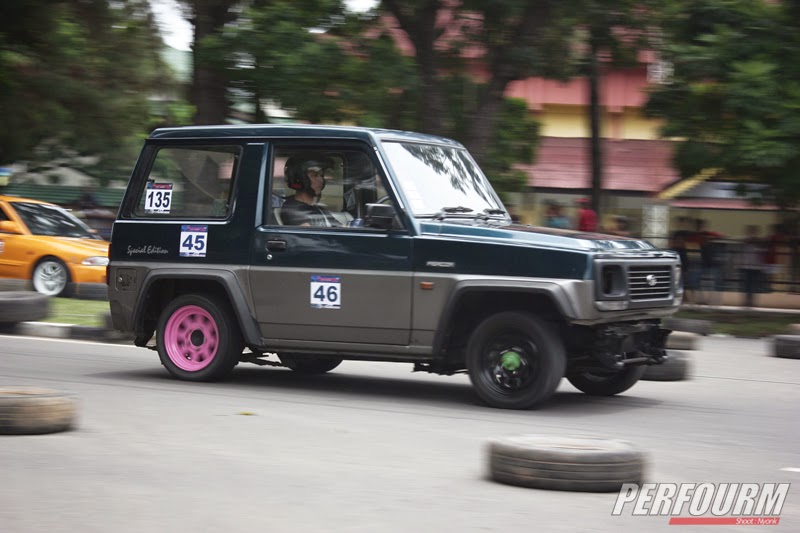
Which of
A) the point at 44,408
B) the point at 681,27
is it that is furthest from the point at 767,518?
the point at 681,27

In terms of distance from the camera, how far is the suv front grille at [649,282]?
8.06m

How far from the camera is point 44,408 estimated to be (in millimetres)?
6711

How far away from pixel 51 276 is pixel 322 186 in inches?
406

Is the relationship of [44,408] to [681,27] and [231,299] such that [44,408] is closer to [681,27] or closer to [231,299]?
[231,299]

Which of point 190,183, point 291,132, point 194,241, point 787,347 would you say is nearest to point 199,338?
point 194,241

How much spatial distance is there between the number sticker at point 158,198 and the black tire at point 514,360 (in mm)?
2946

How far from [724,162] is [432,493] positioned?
13.3 meters

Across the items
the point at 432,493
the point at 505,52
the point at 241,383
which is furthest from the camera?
the point at 505,52

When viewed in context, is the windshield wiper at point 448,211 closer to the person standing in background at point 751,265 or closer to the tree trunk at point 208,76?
the tree trunk at point 208,76


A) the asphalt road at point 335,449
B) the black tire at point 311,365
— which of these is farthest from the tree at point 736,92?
the black tire at point 311,365

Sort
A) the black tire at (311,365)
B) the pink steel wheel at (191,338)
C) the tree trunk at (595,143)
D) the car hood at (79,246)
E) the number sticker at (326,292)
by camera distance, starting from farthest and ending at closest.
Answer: the tree trunk at (595,143)
the car hood at (79,246)
the black tire at (311,365)
the pink steel wheel at (191,338)
the number sticker at (326,292)

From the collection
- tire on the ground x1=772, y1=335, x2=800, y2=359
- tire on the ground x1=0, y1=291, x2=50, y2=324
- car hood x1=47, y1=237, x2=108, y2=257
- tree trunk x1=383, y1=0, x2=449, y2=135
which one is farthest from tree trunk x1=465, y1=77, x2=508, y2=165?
tire on the ground x1=0, y1=291, x2=50, y2=324

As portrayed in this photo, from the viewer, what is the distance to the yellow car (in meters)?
17.9

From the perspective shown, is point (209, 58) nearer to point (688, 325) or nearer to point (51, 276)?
point (51, 276)
